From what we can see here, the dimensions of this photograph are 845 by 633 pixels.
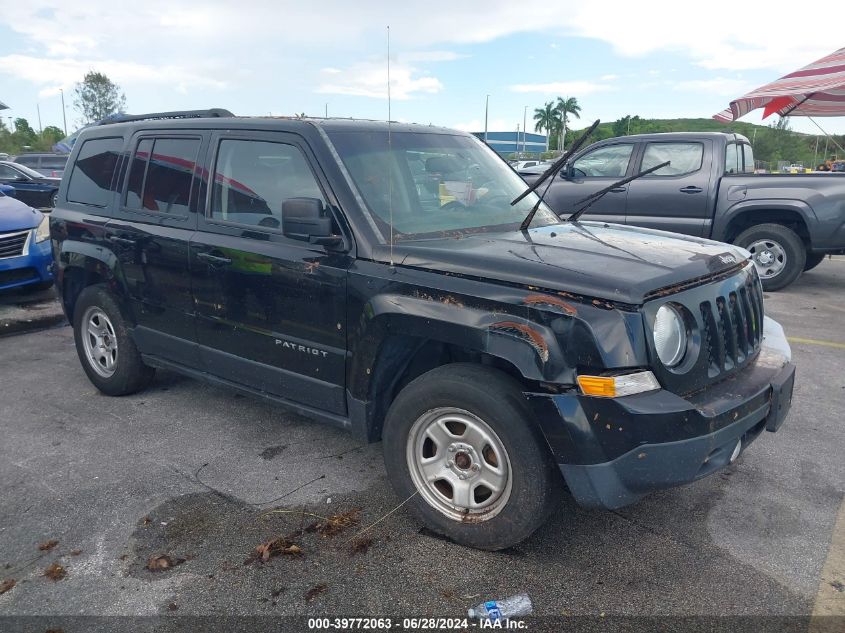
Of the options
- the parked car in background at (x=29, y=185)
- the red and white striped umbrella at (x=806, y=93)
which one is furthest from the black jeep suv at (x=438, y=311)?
the parked car in background at (x=29, y=185)

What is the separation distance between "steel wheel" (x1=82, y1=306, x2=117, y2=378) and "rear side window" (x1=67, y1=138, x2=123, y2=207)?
0.79 meters

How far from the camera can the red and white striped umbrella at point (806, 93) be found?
11023 millimetres

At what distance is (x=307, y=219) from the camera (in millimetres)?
3105

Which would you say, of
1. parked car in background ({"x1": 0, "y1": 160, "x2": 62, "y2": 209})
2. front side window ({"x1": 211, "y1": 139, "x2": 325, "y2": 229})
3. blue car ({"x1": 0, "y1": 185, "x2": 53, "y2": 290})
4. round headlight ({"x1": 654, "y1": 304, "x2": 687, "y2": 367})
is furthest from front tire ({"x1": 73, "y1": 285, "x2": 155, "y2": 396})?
parked car in background ({"x1": 0, "y1": 160, "x2": 62, "y2": 209})

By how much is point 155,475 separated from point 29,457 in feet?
2.80

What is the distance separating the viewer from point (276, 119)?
3707 millimetres

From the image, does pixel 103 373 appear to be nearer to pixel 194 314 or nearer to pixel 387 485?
pixel 194 314

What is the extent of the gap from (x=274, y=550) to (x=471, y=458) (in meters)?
0.94

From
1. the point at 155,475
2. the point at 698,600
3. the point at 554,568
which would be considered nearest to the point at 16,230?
the point at 155,475

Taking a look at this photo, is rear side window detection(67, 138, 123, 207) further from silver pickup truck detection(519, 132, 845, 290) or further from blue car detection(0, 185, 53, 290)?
silver pickup truck detection(519, 132, 845, 290)

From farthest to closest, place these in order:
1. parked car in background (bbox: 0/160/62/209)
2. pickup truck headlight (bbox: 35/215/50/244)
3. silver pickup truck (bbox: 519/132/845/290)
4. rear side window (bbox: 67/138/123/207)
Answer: parked car in background (bbox: 0/160/62/209)
silver pickup truck (bbox: 519/132/845/290)
pickup truck headlight (bbox: 35/215/50/244)
rear side window (bbox: 67/138/123/207)

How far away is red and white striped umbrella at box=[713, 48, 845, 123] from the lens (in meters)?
11.0

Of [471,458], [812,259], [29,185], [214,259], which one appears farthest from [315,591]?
[29,185]

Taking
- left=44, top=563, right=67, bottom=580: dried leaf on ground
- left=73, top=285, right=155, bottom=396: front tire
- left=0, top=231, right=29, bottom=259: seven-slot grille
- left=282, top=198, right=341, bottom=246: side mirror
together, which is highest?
left=282, top=198, right=341, bottom=246: side mirror
